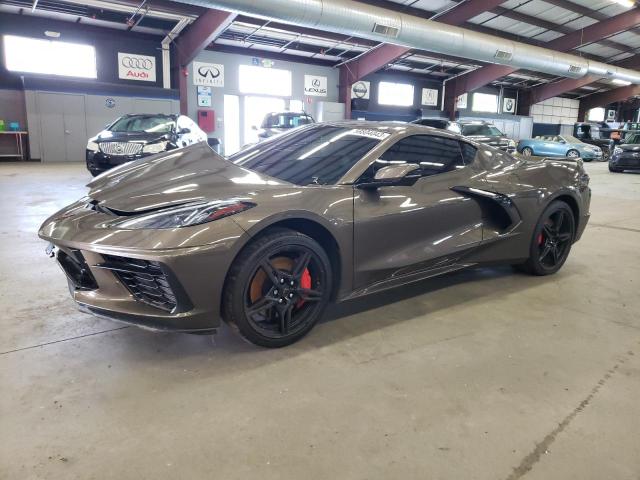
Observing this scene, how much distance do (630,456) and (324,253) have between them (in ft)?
4.92

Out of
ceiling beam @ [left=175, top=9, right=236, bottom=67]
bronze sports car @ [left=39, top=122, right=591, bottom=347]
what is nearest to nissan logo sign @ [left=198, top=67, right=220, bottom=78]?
ceiling beam @ [left=175, top=9, right=236, bottom=67]

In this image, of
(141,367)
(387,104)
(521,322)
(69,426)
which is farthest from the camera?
(387,104)

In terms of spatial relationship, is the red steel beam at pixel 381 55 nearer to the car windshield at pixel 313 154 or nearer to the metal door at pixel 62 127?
the metal door at pixel 62 127

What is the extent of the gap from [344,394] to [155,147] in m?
6.88

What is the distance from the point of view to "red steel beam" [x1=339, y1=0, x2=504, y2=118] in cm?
1417

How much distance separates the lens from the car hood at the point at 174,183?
2.27 meters

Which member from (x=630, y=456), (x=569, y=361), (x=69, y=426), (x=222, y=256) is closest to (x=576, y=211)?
(x=569, y=361)

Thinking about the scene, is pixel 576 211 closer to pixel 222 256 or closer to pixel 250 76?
pixel 222 256

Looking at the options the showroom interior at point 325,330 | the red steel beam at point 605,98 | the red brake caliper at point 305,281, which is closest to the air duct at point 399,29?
the showroom interior at point 325,330

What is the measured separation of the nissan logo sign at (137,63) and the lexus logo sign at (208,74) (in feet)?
5.15

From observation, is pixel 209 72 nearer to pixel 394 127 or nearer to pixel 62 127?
pixel 62 127

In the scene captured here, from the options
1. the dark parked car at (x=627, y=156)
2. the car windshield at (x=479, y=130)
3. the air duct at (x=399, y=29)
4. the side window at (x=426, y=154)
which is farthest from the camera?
the car windshield at (x=479, y=130)

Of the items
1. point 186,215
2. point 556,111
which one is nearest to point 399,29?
point 186,215

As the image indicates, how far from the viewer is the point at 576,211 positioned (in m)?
3.84
